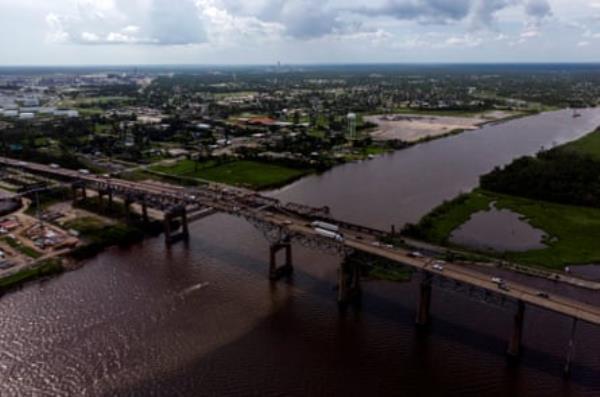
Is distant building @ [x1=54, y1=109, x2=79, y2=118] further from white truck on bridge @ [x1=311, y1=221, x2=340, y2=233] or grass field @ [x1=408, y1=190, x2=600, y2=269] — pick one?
white truck on bridge @ [x1=311, y1=221, x2=340, y2=233]

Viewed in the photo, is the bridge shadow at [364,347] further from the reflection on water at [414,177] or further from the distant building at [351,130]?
the distant building at [351,130]

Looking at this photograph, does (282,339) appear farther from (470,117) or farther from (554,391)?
(470,117)

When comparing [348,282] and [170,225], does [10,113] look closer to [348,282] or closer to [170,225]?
[170,225]

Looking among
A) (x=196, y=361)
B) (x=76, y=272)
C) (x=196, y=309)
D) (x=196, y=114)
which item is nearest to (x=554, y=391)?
(x=196, y=361)

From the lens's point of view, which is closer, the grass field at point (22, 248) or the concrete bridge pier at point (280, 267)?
the concrete bridge pier at point (280, 267)

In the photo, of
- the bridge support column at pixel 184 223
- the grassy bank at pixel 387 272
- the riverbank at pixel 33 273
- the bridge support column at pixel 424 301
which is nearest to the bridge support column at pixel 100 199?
the bridge support column at pixel 184 223

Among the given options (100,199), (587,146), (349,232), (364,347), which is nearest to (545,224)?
(349,232)
